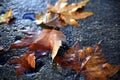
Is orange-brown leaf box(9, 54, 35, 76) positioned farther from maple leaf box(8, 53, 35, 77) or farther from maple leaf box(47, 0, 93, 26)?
maple leaf box(47, 0, 93, 26)

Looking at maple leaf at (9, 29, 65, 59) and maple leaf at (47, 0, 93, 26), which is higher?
maple leaf at (47, 0, 93, 26)

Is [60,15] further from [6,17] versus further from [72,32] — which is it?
[6,17]

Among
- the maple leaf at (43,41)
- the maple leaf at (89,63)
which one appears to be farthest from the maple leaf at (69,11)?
the maple leaf at (89,63)

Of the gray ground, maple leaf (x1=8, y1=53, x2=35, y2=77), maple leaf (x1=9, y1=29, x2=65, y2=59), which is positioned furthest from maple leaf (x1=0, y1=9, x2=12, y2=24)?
maple leaf (x1=8, y1=53, x2=35, y2=77)

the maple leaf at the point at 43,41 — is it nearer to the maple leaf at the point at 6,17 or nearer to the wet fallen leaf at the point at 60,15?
the wet fallen leaf at the point at 60,15

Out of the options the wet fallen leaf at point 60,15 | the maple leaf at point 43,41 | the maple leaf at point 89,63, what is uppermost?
the wet fallen leaf at point 60,15

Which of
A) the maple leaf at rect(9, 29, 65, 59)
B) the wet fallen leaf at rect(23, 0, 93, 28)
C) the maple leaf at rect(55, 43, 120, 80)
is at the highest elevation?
the wet fallen leaf at rect(23, 0, 93, 28)

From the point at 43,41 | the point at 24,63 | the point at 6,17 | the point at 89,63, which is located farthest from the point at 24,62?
the point at 6,17

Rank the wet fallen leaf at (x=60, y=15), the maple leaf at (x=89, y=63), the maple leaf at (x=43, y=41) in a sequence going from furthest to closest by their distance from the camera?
the wet fallen leaf at (x=60, y=15), the maple leaf at (x=43, y=41), the maple leaf at (x=89, y=63)
